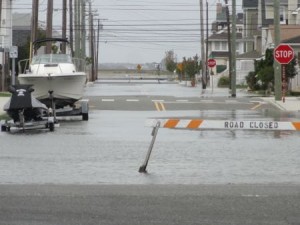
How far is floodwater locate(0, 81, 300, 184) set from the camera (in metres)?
12.6

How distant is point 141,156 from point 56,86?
428 inches

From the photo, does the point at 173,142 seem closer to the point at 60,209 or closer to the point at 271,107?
the point at 60,209

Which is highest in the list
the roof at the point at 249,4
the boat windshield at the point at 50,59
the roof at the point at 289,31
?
the roof at the point at 249,4

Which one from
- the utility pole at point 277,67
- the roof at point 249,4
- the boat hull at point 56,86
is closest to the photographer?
the boat hull at point 56,86

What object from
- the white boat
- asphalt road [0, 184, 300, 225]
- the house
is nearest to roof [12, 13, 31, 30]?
the house

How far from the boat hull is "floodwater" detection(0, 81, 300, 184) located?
2.60 meters

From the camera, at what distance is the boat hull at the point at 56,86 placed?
84.6 feet

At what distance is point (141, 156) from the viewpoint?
15695mm

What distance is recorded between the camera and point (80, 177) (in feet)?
41.2

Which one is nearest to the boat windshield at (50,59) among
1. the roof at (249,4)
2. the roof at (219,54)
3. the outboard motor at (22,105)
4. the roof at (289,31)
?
the outboard motor at (22,105)

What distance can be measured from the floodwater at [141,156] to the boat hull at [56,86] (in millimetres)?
2598

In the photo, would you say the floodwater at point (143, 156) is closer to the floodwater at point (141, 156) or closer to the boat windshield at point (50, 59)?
the floodwater at point (141, 156)

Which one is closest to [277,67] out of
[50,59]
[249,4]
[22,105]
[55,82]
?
[50,59]

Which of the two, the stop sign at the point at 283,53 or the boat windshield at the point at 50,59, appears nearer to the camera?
the boat windshield at the point at 50,59
